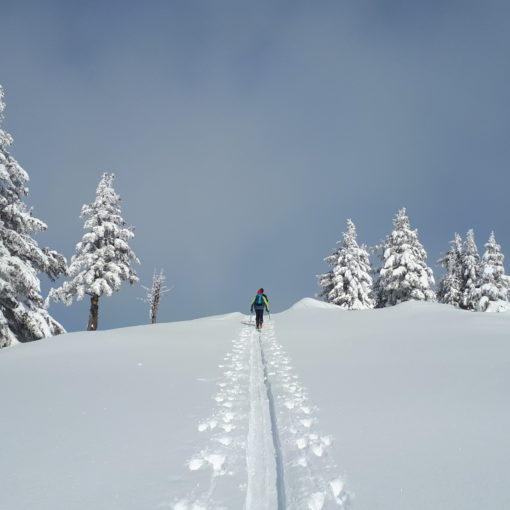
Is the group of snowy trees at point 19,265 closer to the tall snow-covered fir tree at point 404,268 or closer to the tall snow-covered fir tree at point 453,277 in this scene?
the tall snow-covered fir tree at point 404,268

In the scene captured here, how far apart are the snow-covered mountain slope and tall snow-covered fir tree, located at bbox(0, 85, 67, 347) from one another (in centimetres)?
442

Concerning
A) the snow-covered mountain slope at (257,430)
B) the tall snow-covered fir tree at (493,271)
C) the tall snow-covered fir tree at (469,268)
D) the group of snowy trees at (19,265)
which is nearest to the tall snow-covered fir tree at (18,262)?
the group of snowy trees at (19,265)

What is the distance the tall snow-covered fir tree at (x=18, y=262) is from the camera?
1275 centimetres

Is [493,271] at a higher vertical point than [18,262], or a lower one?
higher

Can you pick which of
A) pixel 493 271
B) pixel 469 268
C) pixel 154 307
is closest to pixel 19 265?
pixel 154 307

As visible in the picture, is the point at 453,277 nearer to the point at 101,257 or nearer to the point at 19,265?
the point at 101,257

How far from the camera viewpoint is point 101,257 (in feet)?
76.3

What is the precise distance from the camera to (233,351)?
10.9 m

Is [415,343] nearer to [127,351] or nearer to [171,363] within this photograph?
[171,363]

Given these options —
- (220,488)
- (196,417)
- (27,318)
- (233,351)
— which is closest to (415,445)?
(220,488)

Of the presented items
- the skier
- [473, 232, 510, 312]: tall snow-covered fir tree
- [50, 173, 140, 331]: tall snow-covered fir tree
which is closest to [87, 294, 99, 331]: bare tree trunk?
[50, 173, 140, 331]: tall snow-covered fir tree

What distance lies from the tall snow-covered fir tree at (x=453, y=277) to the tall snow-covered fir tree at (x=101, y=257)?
3155 cm

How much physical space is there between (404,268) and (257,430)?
95.7 ft

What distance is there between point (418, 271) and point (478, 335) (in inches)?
845
